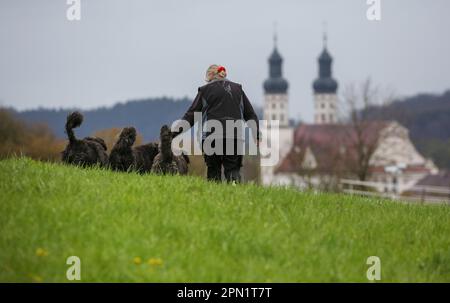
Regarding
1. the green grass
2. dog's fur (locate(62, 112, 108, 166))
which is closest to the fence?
dog's fur (locate(62, 112, 108, 166))

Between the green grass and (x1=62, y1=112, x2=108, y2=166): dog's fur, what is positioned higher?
(x1=62, y1=112, x2=108, y2=166): dog's fur

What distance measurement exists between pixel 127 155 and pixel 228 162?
86.4 inches

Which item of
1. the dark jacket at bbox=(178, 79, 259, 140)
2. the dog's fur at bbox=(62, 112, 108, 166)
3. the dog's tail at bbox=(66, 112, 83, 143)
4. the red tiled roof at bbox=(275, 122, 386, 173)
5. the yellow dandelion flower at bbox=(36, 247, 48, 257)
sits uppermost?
the red tiled roof at bbox=(275, 122, 386, 173)

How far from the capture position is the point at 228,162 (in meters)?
17.1

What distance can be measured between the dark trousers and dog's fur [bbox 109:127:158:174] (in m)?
1.33

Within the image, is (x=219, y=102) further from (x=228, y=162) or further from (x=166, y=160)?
(x=166, y=160)

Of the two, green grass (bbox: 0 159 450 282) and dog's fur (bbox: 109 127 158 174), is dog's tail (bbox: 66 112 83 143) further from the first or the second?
green grass (bbox: 0 159 450 282)

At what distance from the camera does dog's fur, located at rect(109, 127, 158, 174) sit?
59.1 feet

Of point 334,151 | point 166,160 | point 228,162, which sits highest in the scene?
point 334,151

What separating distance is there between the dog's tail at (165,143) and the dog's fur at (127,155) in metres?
0.53

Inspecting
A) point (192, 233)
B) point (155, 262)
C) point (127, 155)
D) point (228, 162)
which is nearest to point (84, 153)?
point (127, 155)

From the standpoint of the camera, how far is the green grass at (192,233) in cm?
1062

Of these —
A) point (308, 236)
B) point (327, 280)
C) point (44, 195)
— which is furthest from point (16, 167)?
point (327, 280)
